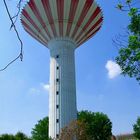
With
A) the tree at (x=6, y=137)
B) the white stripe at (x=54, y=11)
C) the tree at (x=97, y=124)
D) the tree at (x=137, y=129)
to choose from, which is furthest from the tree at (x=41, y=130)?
the tree at (x=6, y=137)

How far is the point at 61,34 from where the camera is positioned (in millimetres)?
35000

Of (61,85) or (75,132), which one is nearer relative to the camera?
(75,132)

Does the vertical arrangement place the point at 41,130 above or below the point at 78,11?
below

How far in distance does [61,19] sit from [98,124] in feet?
53.2

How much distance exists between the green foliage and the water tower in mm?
10464

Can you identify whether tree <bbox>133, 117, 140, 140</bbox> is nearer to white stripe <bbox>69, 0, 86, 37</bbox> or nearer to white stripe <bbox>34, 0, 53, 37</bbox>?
white stripe <bbox>69, 0, 86, 37</bbox>

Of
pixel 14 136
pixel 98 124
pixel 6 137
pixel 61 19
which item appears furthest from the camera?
pixel 98 124

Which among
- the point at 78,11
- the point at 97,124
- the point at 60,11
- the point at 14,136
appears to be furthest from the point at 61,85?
the point at 97,124

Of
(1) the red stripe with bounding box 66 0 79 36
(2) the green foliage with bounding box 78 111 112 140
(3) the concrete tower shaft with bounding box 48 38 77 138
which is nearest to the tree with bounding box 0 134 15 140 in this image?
(3) the concrete tower shaft with bounding box 48 38 77 138

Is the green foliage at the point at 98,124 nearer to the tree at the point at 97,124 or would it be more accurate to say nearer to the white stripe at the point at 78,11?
the tree at the point at 97,124

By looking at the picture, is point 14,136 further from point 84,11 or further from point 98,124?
point 98,124

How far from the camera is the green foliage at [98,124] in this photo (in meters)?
42.8

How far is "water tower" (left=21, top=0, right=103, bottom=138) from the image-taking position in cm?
3234

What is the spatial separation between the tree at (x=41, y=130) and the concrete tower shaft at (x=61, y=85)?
12918 millimetres
